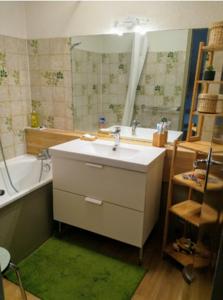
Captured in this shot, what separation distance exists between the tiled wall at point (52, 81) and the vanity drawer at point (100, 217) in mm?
885

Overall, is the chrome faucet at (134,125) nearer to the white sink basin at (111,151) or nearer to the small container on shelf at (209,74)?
the white sink basin at (111,151)

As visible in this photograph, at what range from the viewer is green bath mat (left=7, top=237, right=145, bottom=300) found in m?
1.54

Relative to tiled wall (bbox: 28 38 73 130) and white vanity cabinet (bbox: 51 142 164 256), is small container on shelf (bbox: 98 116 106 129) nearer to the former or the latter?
tiled wall (bbox: 28 38 73 130)

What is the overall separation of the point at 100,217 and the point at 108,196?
20cm

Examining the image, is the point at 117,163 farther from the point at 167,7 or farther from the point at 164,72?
the point at 167,7

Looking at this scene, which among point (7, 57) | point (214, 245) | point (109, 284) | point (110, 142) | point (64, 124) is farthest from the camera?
point (64, 124)

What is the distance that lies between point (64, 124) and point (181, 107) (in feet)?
4.02

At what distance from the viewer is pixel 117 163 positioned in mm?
1625

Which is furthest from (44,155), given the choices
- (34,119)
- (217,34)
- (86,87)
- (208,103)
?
(217,34)

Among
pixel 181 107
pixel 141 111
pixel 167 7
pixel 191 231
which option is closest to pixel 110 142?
pixel 141 111

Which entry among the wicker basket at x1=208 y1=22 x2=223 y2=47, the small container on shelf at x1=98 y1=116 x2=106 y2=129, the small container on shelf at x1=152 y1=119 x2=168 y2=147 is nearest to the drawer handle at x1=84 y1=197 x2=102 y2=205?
the small container on shelf at x1=152 y1=119 x2=168 y2=147

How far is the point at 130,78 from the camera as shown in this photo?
208 centimetres

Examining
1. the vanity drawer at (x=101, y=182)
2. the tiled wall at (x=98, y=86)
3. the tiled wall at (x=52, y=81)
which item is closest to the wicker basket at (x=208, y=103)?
the vanity drawer at (x=101, y=182)

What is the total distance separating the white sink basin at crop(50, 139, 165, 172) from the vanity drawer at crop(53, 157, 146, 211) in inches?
1.7
